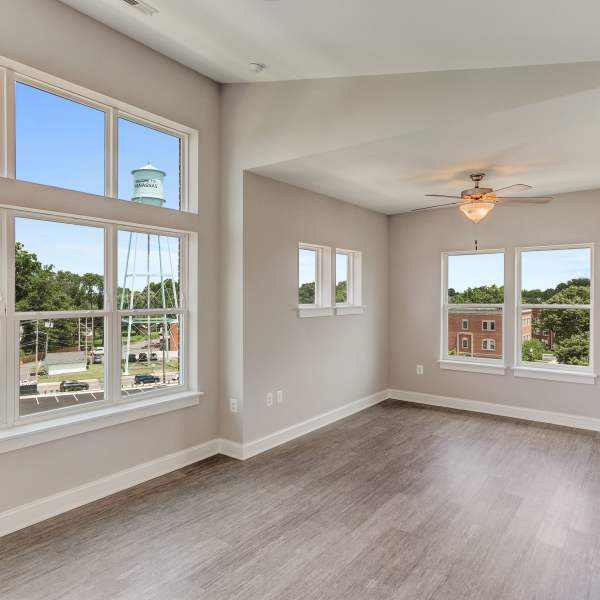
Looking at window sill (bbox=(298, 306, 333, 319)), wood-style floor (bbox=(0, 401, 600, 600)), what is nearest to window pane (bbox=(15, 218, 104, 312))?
wood-style floor (bbox=(0, 401, 600, 600))

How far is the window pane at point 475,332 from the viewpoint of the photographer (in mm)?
5406

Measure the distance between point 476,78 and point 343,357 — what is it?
333 centimetres

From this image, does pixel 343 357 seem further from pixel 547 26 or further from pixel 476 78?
pixel 547 26

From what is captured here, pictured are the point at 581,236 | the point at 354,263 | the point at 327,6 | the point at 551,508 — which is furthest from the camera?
the point at 354,263

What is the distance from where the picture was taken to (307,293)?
492cm

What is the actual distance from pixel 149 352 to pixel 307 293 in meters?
1.95

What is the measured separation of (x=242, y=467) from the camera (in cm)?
371

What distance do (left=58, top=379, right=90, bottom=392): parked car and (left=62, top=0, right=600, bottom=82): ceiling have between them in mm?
2547

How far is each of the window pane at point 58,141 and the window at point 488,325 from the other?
4607 millimetres

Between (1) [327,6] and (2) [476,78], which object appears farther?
(2) [476,78]

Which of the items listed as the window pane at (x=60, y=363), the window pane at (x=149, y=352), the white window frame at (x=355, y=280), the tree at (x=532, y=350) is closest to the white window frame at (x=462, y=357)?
the tree at (x=532, y=350)

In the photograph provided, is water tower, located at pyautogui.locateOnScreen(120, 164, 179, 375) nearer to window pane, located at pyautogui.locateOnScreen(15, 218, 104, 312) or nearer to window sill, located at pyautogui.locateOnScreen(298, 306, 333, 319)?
window pane, located at pyautogui.locateOnScreen(15, 218, 104, 312)

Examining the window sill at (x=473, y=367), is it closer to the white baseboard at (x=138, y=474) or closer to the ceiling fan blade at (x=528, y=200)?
the white baseboard at (x=138, y=474)

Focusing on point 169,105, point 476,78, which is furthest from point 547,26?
point 169,105
